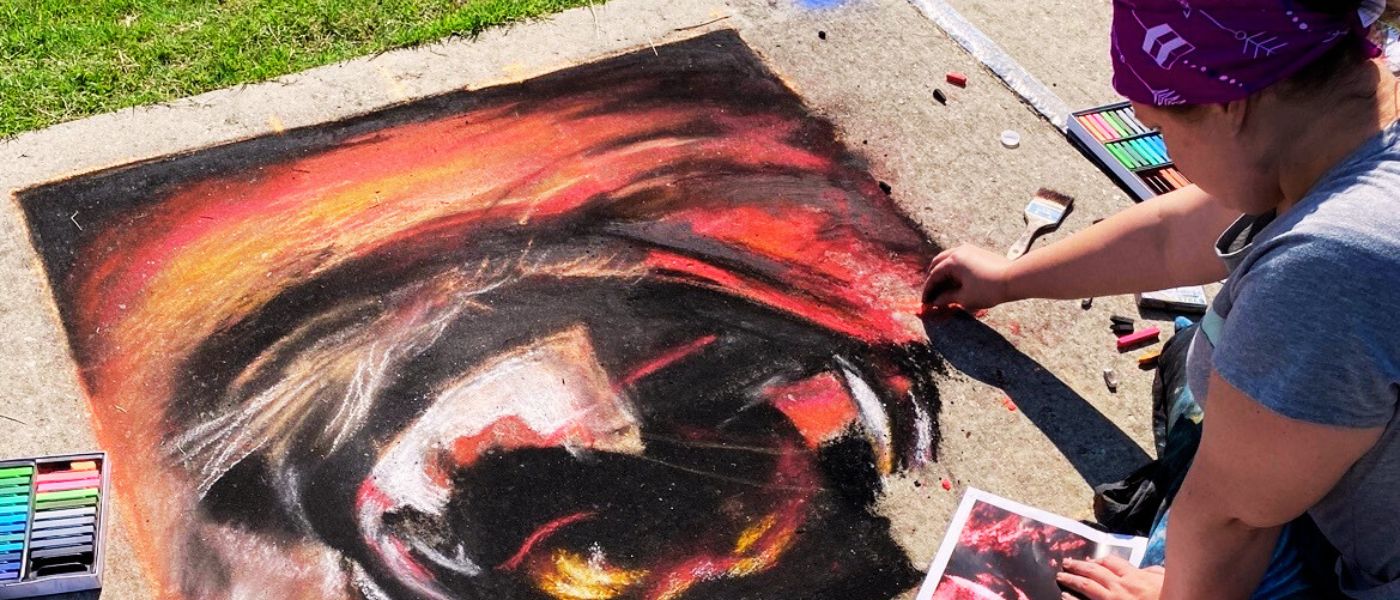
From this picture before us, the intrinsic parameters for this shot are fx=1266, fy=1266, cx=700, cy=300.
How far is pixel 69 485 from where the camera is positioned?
2771 mm

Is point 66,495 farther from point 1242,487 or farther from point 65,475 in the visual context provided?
point 1242,487

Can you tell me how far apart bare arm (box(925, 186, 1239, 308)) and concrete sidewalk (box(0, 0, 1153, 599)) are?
16cm

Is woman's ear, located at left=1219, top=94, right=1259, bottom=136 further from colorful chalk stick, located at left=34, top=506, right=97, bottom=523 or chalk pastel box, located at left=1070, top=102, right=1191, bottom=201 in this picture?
colorful chalk stick, located at left=34, top=506, right=97, bottom=523

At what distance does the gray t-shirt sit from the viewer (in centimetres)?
177

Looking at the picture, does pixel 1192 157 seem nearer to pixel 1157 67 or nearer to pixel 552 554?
pixel 1157 67

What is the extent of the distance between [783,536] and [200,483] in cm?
134

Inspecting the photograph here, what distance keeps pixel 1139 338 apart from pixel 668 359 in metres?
1.29

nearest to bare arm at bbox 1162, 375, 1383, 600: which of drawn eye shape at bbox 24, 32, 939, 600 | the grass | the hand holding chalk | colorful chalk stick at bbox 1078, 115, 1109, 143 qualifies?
drawn eye shape at bbox 24, 32, 939, 600

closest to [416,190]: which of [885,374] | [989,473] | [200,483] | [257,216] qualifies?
[257,216]

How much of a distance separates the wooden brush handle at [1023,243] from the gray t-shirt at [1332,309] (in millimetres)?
1627

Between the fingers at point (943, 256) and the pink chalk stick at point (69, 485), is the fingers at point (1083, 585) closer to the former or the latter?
the fingers at point (943, 256)

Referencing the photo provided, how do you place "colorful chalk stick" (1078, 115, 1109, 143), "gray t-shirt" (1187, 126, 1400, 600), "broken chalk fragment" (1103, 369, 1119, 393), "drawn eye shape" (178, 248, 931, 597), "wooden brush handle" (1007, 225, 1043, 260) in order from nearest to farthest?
1. "gray t-shirt" (1187, 126, 1400, 600)
2. "drawn eye shape" (178, 248, 931, 597)
3. "broken chalk fragment" (1103, 369, 1119, 393)
4. "wooden brush handle" (1007, 225, 1043, 260)
5. "colorful chalk stick" (1078, 115, 1109, 143)

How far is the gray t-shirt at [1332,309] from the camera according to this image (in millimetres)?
1769

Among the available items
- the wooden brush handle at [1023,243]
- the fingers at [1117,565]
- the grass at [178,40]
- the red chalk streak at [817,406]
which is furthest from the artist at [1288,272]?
the grass at [178,40]
